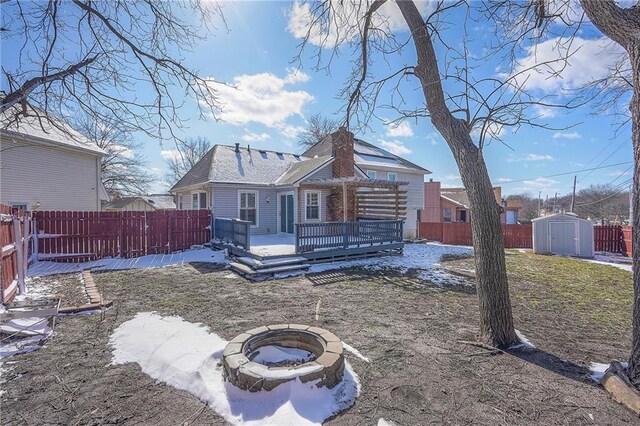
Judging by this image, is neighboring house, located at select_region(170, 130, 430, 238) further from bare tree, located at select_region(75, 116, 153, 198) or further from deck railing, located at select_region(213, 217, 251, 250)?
bare tree, located at select_region(75, 116, 153, 198)

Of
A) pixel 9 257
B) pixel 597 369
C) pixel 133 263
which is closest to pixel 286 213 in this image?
pixel 133 263

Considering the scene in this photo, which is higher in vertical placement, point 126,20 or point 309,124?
point 309,124

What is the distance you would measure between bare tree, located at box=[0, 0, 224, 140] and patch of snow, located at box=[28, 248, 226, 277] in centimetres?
526

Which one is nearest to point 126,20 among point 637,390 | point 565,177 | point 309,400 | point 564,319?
point 309,400

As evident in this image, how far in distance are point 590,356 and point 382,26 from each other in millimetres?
5887

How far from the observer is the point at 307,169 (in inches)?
577

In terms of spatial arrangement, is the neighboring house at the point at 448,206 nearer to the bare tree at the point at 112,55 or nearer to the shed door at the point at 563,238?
the shed door at the point at 563,238

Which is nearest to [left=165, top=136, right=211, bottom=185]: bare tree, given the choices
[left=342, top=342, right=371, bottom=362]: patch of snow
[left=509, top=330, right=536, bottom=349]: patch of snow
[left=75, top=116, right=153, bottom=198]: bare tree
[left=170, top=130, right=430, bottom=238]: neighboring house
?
[left=75, top=116, right=153, bottom=198]: bare tree

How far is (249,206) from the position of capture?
583 inches

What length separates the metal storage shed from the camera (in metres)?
12.8

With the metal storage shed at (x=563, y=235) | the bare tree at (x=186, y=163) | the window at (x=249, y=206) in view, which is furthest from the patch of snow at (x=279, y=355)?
the bare tree at (x=186, y=163)

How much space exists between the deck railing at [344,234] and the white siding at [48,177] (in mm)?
10640

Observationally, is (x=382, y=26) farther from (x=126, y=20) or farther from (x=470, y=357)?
(x=470, y=357)

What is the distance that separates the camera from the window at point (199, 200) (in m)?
15.4
